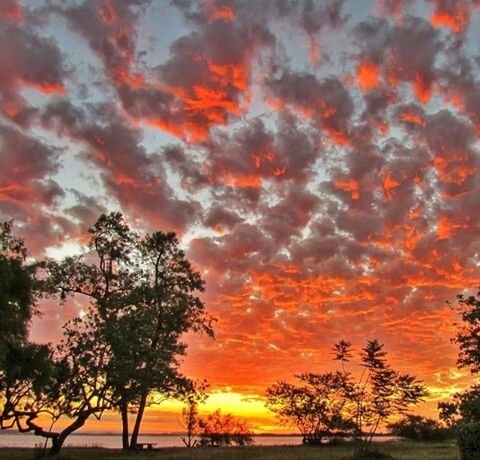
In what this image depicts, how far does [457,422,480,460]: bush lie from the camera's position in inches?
883

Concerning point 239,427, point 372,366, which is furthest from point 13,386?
point 239,427

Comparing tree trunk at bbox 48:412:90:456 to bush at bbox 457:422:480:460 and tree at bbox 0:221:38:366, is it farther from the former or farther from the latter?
bush at bbox 457:422:480:460

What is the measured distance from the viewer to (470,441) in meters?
22.7

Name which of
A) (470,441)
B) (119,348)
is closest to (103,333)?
(119,348)

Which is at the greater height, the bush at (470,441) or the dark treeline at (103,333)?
the dark treeline at (103,333)

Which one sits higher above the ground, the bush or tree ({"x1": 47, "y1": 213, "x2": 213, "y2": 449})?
tree ({"x1": 47, "y1": 213, "x2": 213, "y2": 449})

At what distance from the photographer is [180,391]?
37625 millimetres

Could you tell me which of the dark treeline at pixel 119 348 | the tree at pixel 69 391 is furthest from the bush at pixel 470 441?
the tree at pixel 69 391

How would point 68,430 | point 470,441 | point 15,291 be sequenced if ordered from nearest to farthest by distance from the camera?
point 470,441, point 15,291, point 68,430

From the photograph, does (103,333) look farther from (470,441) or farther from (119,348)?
(470,441)

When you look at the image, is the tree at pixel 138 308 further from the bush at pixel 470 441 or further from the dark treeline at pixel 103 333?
the bush at pixel 470 441

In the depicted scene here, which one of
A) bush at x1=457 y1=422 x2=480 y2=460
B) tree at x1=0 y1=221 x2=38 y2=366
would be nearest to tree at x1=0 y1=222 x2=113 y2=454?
tree at x1=0 y1=221 x2=38 y2=366

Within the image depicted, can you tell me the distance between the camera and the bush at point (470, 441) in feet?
73.6

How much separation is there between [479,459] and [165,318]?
26.4 meters
